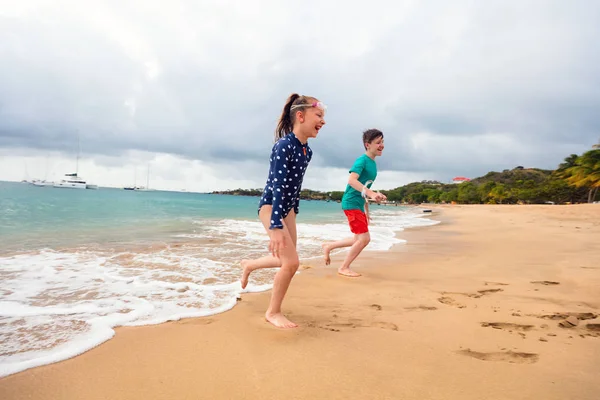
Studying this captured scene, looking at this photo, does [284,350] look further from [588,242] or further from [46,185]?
[46,185]

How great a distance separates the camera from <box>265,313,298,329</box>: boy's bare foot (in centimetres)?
278

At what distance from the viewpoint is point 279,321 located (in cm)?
283

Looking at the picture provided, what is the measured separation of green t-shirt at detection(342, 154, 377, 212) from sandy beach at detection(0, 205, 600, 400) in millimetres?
1444

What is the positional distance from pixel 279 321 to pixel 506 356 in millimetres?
1609

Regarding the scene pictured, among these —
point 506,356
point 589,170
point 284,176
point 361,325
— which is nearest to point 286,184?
point 284,176

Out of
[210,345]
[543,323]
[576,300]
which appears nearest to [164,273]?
[210,345]

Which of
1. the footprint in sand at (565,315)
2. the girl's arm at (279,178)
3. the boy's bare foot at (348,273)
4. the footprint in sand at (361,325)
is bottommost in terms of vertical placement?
the boy's bare foot at (348,273)

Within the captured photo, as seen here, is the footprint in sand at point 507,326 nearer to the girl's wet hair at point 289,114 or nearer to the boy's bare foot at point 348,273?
the boy's bare foot at point 348,273

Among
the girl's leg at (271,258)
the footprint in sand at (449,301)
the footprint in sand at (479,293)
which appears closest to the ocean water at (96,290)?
the girl's leg at (271,258)

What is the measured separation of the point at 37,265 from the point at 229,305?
3822 mm

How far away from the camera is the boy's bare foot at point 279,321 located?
2783 mm

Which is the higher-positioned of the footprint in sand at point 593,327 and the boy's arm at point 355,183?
the boy's arm at point 355,183

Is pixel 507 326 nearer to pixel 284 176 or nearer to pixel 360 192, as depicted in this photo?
pixel 284 176

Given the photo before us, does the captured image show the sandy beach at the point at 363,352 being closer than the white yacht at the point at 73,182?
Yes
